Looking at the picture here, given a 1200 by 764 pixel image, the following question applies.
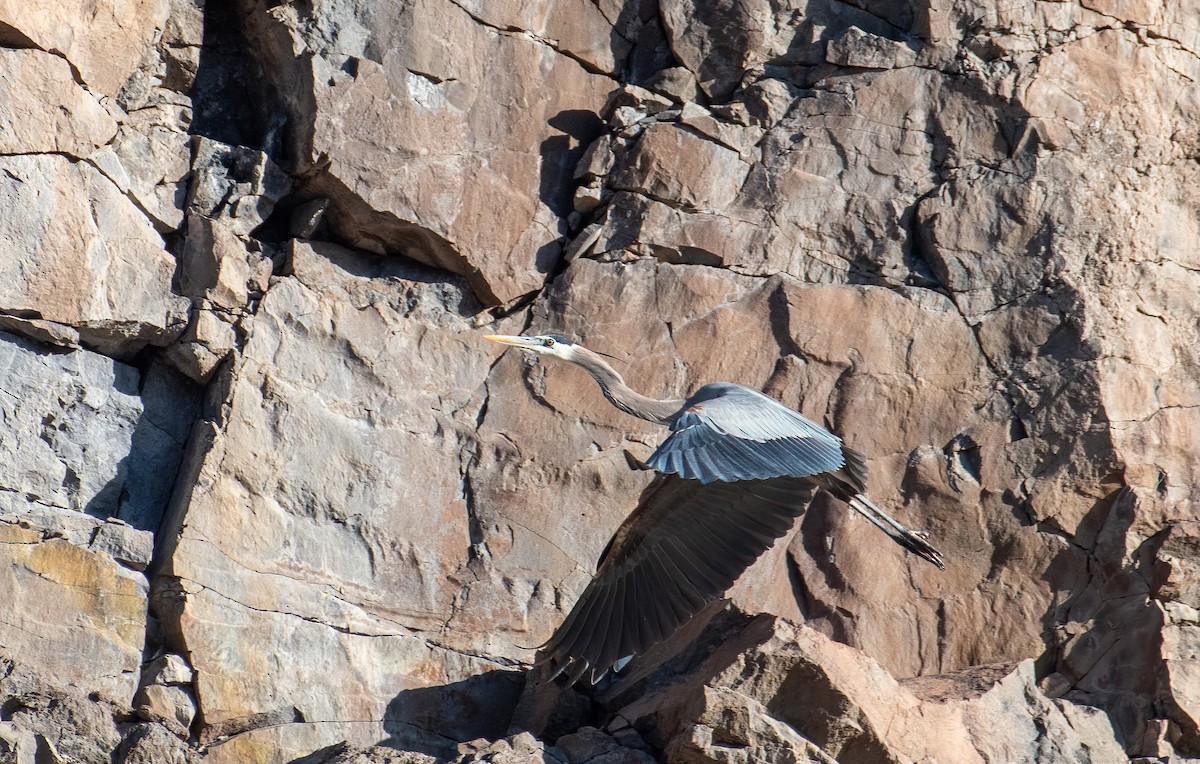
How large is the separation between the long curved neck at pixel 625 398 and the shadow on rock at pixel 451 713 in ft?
4.07

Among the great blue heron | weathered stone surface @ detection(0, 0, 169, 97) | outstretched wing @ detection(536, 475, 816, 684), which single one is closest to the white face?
the great blue heron

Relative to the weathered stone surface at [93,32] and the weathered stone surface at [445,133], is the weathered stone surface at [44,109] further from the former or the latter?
the weathered stone surface at [445,133]

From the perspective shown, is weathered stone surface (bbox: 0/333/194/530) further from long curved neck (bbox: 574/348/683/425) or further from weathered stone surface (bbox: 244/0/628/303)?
long curved neck (bbox: 574/348/683/425)

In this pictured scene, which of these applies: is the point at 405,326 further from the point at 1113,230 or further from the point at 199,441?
the point at 1113,230

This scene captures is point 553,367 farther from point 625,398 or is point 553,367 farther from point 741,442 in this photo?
point 741,442

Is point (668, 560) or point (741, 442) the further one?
point (668, 560)

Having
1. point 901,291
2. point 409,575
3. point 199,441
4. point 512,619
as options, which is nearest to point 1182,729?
point 901,291

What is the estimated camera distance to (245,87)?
7.11 m

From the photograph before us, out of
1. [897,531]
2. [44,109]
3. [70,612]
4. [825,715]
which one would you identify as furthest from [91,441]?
[897,531]

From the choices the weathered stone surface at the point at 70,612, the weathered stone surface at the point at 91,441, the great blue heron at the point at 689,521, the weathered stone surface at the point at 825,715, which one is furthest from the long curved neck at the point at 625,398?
the weathered stone surface at the point at 70,612

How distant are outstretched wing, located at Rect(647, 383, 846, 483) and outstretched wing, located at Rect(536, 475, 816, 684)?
34 cm

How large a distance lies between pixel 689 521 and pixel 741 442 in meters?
0.83

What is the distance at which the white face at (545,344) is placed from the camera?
6590 millimetres

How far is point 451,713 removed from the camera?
241 inches
